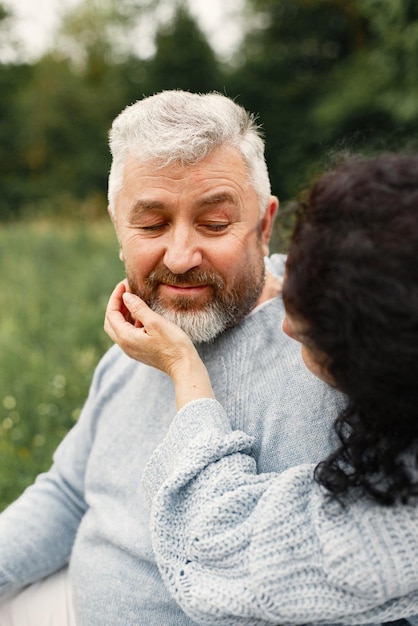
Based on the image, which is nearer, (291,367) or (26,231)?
(291,367)

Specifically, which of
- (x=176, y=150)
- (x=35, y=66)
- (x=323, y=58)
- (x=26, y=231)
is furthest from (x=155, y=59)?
(x=176, y=150)

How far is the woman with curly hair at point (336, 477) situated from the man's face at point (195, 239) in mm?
459

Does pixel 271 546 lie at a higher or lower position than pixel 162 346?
lower

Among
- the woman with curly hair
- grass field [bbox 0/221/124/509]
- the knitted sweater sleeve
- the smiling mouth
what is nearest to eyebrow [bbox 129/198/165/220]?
the smiling mouth

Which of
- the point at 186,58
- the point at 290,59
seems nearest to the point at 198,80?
the point at 186,58

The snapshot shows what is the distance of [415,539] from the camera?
47.8 inches

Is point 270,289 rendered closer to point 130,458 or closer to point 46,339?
point 130,458

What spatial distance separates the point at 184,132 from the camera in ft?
5.68

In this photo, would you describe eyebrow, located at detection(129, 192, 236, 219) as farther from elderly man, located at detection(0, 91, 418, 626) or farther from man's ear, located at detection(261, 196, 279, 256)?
man's ear, located at detection(261, 196, 279, 256)

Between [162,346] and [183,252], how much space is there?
269mm

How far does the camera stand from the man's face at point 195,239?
1.77m

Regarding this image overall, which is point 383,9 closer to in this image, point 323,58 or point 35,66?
point 323,58

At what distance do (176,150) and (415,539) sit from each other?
3.65ft

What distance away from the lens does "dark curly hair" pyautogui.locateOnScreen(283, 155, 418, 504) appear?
1.12m
